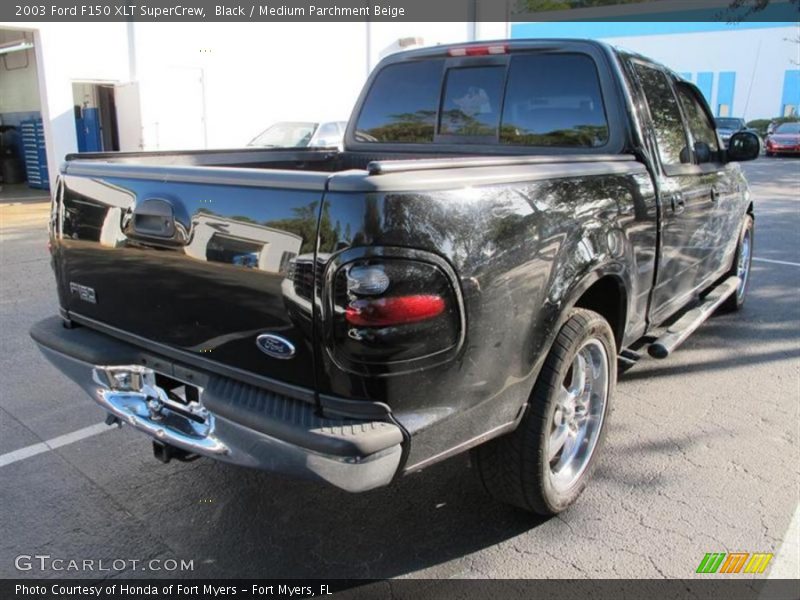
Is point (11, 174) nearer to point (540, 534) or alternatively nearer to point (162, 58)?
point (162, 58)

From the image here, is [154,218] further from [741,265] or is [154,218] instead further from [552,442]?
[741,265]

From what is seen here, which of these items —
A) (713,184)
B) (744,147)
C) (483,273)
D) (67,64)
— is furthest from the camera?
(67,64)

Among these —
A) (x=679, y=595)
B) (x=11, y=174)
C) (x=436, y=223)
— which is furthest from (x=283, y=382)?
(x=11, y=174)

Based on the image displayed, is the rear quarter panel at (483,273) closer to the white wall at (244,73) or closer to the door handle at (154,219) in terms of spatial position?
the door handle at (154,219)

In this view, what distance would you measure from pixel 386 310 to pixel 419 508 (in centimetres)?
143

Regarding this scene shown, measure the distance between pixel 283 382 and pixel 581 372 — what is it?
1.53 meters

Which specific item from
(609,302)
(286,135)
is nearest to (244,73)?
(286,135)

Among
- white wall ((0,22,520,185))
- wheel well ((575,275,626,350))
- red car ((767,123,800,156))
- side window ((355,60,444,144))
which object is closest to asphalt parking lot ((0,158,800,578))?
wheel well ((575,275,626,350))

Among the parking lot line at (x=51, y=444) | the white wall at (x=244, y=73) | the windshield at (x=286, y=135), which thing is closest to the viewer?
the parking lot line at (x=51, y=444)

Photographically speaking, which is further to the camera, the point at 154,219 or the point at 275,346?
the point at 154,219

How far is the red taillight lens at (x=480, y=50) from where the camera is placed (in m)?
3.95

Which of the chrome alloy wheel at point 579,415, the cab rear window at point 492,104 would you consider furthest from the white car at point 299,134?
the chrome alloy wheel at point 579,415

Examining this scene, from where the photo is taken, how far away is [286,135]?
48.0ft

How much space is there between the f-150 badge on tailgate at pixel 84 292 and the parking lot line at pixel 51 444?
1155mm
